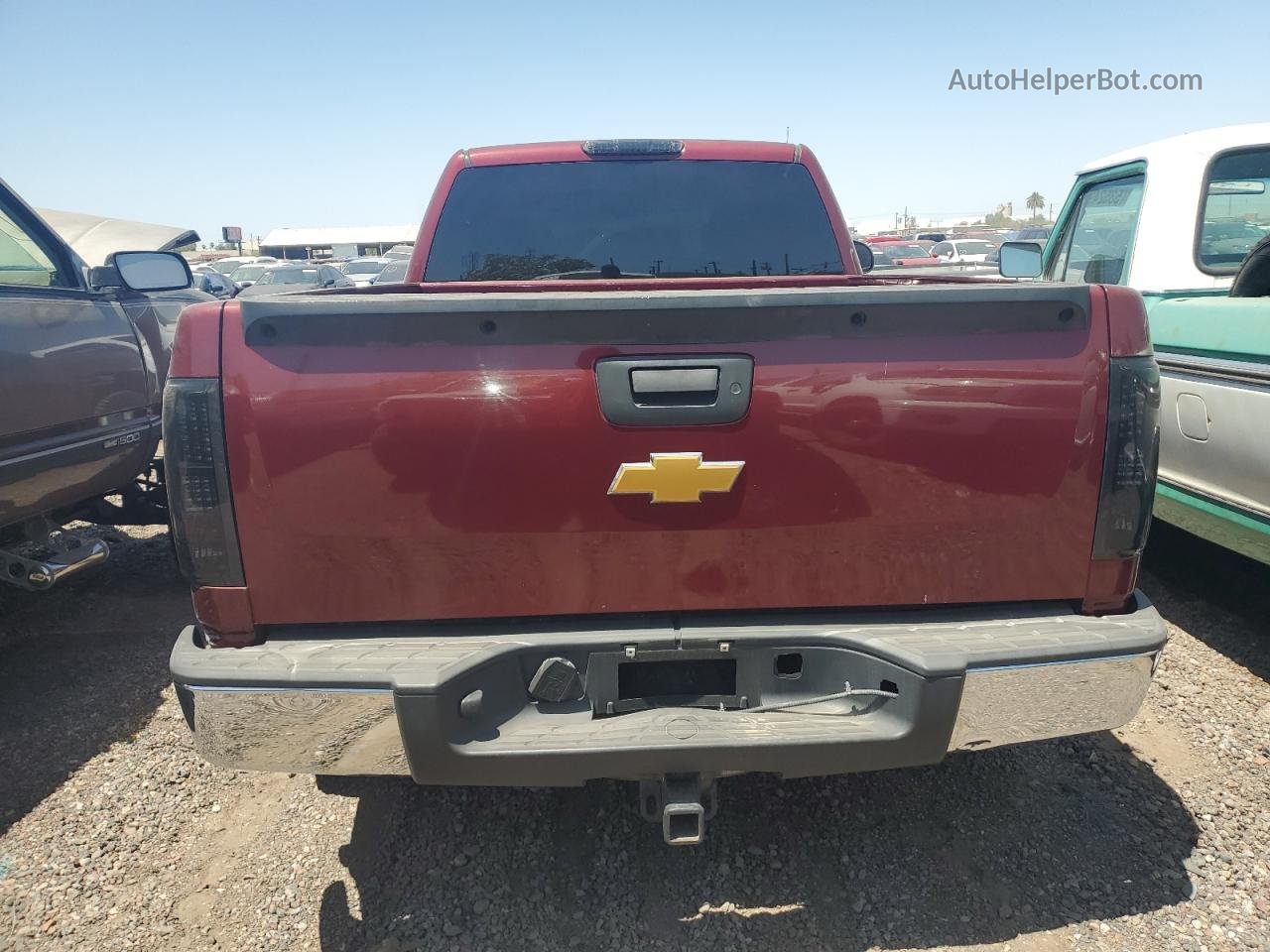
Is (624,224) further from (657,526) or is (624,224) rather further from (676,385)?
(657,526)

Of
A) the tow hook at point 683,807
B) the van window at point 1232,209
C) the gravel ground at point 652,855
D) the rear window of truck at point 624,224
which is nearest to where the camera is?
the tow hook at point 683,807

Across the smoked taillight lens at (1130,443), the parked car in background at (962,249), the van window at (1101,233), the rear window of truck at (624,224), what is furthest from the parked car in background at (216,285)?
the parked car in background at (962,249)

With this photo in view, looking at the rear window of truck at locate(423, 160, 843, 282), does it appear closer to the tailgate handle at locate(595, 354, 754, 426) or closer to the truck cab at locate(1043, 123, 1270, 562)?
the truck cab at locate(1043, 123, 1270, 562)

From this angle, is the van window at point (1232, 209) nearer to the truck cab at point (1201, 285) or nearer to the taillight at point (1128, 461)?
the truck cab at point (1201, 285)

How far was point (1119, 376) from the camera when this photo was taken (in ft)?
6.31

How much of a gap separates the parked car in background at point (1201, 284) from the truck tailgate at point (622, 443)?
5.92 feet

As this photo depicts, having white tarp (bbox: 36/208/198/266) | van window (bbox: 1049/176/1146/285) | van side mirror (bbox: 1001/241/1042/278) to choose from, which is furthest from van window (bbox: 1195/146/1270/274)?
white tarp (bbox: 36/208/198/266)

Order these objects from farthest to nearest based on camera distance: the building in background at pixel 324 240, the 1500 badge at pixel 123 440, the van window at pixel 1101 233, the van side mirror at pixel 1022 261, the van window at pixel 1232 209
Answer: the building in background at pixel 324 240 → the van window at pixel 1101 233 → the van side mirror at pixel 1022 261 → the van window at pixel 1232 209 → the 1500 badge at pixel 123 440

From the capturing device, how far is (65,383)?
136 inches

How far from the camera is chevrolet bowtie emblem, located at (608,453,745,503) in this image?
1886 mm

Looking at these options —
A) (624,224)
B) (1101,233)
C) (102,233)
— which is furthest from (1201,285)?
(102,233)

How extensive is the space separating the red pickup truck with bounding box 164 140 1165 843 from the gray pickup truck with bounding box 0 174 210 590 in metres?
1.92

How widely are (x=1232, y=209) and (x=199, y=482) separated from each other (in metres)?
4.89

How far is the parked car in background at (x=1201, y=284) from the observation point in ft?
10.5
